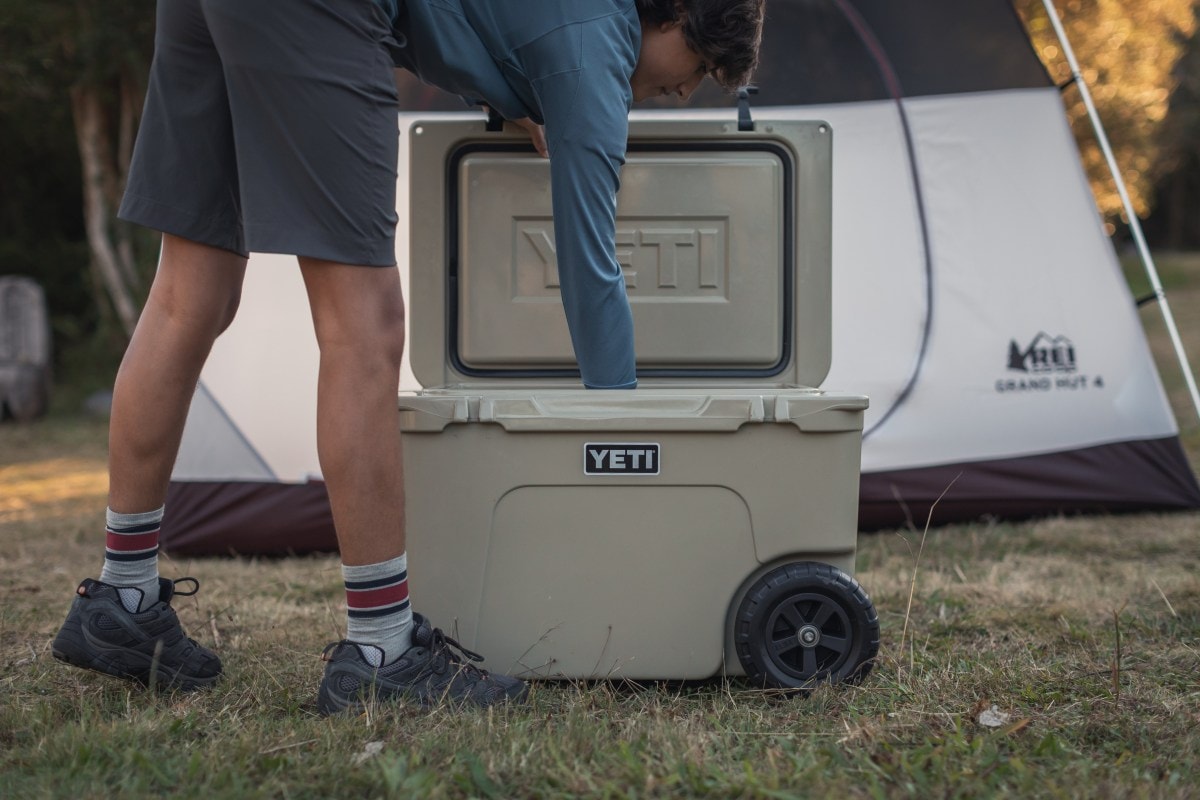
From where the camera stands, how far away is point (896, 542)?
2586mm

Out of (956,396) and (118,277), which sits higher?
(118,277)

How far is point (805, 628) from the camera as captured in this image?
143cm

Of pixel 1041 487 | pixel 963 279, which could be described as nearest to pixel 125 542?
pixel 963 279

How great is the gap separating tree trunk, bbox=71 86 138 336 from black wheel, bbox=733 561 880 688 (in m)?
5.53

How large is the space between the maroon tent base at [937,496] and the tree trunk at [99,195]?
13.2 ft

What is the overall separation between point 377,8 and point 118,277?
18.5 ft

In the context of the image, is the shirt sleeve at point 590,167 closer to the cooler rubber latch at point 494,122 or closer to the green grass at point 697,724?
the cooler rubber latch at point 494,122

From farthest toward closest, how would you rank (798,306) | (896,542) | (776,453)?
(896,542), (798,306), (776,453)

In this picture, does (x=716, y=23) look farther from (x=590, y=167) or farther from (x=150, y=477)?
(x=150, y=477)

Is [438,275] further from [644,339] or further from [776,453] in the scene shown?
[776,453]

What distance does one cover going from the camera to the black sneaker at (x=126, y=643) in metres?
1.42

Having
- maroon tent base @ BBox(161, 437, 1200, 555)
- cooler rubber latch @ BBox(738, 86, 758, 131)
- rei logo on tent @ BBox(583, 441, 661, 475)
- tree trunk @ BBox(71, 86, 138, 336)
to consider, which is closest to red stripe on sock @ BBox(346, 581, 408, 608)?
rei logo on tent @ BBox(583, 441, 661, 475)

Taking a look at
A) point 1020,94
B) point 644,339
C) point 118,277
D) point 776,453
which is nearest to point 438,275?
point 644,339

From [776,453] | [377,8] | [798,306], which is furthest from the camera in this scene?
[798,306]
